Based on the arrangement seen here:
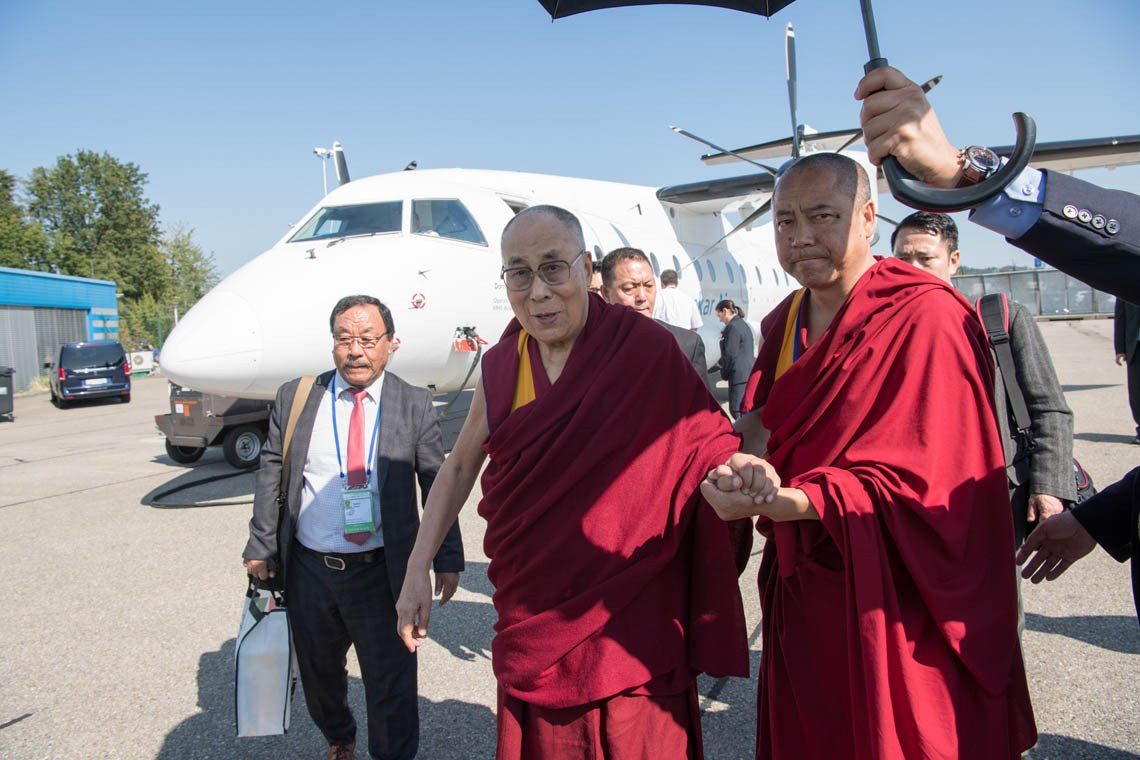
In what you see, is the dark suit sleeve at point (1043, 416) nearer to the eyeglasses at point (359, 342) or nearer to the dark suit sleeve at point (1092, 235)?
the dark suit sleeve at point (1092, 235)

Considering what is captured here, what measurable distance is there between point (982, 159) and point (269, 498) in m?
2.65

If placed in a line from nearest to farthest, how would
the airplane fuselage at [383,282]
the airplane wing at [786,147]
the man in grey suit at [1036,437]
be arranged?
the man in grey suit at [1036,437]
the airplane fuselage at [383,282]
the airplane wing at [786,147]

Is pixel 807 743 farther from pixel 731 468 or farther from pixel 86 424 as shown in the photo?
pixel 86 424

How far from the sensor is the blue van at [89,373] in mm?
18438

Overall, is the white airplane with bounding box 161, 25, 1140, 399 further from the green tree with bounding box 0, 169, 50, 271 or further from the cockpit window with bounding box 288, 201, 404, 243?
the green tree with bounding box 0, 169, 50, 271

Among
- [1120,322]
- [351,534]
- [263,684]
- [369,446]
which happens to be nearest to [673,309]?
[1120,322]

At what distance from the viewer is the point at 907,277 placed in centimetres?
188

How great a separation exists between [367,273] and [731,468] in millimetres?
5756

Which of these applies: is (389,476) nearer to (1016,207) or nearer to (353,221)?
(1016,207)

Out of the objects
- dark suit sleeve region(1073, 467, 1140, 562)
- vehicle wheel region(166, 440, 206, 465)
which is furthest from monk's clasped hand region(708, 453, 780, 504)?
vehicle wheel region(166, 440, 206, 465)

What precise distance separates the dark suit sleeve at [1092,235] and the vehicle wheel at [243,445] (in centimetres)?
914

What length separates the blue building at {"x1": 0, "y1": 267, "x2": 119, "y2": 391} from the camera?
2522 centimetres

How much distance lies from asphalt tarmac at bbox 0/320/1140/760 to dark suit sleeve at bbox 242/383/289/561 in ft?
3.06

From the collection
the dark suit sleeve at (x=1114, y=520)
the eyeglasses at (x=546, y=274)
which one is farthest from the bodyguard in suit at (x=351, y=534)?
the dark suit sleeve at (x=1114, y=520)
